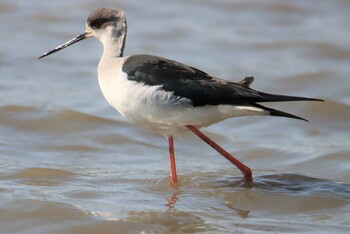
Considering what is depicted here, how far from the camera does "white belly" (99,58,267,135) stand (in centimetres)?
763

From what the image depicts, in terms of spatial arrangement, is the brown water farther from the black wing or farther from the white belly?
the black wing

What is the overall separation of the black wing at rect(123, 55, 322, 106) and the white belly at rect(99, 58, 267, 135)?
54 mm

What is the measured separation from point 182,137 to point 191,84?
2203 mm

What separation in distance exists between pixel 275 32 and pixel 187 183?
255 inches

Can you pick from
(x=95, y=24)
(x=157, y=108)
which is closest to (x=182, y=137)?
(x=95, y=24)

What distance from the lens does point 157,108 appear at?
7.68 metres

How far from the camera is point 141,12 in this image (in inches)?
586

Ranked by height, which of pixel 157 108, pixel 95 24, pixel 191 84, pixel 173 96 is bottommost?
pixel 157 108

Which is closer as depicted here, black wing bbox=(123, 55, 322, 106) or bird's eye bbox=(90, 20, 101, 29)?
black wing bbox=(123, 55, 322, 106)

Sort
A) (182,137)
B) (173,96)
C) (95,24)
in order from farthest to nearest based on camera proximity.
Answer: (182,137) < (95,24) < (173,96)

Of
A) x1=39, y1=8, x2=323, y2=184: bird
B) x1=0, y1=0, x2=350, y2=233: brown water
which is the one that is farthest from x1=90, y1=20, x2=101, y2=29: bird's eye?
x1=0, y1=0, x2=350, y2=233: brown water

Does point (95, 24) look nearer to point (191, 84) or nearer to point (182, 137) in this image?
point (191, 84)

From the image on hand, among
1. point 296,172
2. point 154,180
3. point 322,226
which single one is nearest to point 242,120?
point 296,172

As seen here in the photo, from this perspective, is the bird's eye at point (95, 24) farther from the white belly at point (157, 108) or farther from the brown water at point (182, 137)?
the brown water at point (182, 137)
